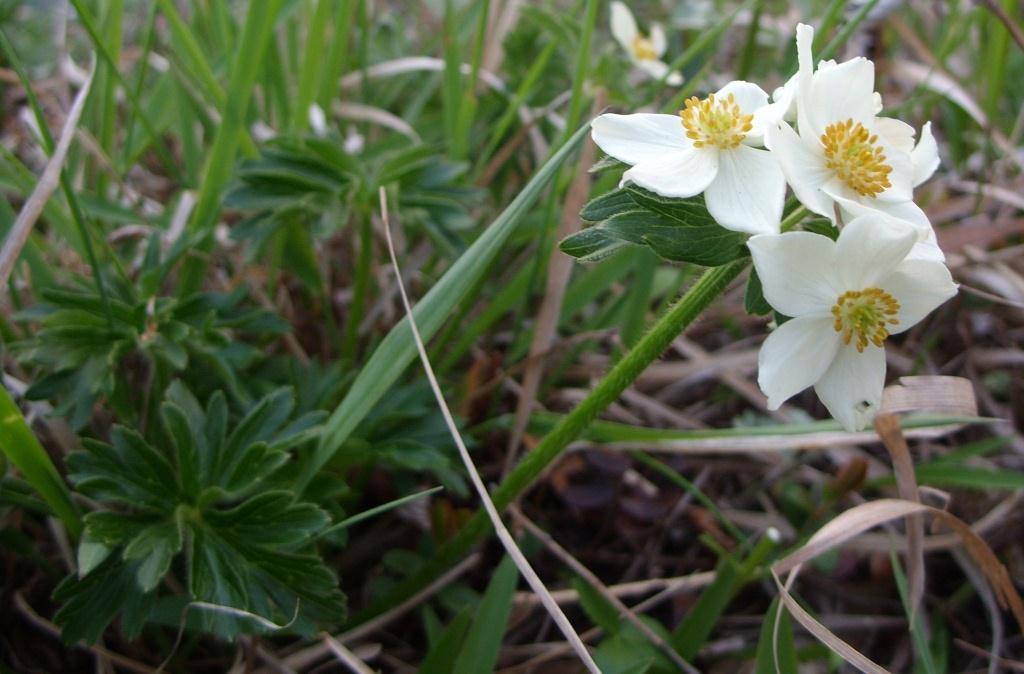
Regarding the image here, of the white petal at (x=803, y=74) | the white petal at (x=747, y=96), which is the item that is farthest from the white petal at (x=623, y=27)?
the white petal at (x=803, y=74)

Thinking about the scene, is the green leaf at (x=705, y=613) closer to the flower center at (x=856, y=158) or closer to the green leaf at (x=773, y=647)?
the green leaf at (x=773, y=647)

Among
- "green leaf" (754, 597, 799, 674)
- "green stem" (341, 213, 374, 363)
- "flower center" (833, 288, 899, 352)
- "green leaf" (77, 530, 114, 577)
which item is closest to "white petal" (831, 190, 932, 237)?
"flower center" (833, 288, 899, 352)

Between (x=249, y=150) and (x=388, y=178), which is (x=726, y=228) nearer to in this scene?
(x=388, y=178)

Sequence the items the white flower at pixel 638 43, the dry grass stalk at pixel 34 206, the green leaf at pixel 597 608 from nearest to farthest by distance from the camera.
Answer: the dry grass stalk at pixel 34 206 < the green leaf at pixel 597 608 < the white flower at pixel 638 43

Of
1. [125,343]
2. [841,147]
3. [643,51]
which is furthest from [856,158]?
[643,51]

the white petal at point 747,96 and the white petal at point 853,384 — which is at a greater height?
the white petal at point 747,96

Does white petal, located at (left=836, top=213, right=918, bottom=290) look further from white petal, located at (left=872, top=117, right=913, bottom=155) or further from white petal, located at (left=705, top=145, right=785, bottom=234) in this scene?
white petal, located at (left=872, top=117, right=913, bottom=155)

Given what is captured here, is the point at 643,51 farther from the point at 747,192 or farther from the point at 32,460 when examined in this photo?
the point at 32,460
